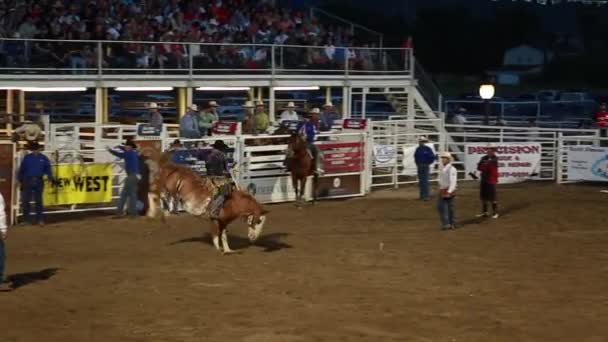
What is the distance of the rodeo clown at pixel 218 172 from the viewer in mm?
17094

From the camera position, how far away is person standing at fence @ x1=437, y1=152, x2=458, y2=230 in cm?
2030

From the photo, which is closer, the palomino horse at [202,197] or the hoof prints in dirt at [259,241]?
the palomino horse at [202,197]

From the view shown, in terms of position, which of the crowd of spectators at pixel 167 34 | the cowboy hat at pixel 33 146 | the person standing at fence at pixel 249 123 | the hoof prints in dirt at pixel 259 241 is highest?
the crowd of spectators at pixel 167 34

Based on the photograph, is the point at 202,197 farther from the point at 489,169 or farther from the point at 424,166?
the point at 424,166

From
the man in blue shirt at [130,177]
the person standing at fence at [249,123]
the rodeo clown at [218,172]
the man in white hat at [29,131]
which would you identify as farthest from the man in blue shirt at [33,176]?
the person standing at fence at [249,123]

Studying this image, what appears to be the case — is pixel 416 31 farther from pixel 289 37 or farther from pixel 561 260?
pixel 561 260

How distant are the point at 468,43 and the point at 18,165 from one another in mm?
66554

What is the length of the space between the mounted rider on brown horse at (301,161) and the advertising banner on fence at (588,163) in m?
7.36

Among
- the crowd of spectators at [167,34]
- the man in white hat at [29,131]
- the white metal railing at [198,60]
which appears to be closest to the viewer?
the man in white hat at [29,131]

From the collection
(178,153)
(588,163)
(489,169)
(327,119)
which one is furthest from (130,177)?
(588,163)

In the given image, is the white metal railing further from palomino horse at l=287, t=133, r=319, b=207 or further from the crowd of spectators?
palomino horse at l=287, t=133, r=319, b=207

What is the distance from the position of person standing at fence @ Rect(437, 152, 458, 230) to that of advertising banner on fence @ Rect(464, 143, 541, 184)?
921 cm

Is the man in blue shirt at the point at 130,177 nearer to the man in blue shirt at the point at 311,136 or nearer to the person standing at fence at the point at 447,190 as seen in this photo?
the man in blue shirt at the point at 311,136

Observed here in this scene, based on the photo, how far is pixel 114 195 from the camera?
22.5 m
